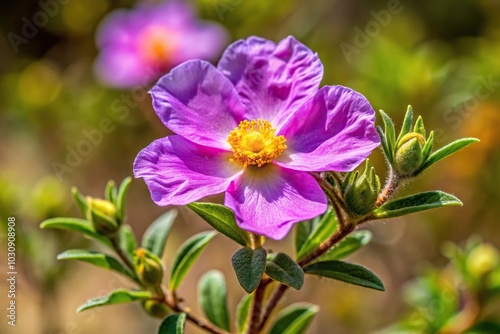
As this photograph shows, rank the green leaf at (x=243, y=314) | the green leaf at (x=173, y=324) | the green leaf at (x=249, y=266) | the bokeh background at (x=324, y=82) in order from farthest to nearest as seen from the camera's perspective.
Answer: the bokeh background at (x=324, y=82), the green leaf at (x=243, y=314), the green leaf at (x=173, y=324), the green leaf at (x=249, y=266)

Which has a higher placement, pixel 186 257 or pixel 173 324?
pixel 186 257

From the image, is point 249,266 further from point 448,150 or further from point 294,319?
point 294,319

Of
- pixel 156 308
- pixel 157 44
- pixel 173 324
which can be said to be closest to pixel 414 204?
pixel 173 324

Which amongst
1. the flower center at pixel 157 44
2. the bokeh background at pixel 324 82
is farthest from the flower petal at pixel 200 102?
the flower center at pixel 157 44

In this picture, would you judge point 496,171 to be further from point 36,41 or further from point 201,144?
point 36,41

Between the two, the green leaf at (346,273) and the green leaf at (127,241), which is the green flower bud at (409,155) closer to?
the green leaf at (346,273)

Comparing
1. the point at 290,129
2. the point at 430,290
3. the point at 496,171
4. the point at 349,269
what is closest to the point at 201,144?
the point at 290,129
